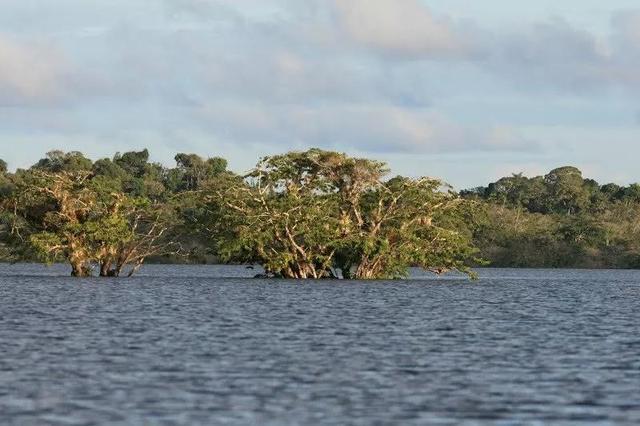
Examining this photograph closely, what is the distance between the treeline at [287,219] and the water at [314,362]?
22782 millimetres

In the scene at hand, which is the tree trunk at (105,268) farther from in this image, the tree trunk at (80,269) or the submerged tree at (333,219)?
the submerged tree at (333,219)

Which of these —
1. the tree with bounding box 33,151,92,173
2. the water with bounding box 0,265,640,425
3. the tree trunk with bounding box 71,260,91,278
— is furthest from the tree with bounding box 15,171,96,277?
the tree with bounding box 33,151,92,173

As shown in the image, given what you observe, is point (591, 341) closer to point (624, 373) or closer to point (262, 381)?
point (624, 373)

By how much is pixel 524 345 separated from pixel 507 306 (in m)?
23.3

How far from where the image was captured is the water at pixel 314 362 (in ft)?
84.4

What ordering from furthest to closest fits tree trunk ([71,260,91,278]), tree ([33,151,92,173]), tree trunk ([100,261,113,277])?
tree ([33,151,92,173])
tree trunk ([100,261,113,277])
tree trunk ([71,260,91,278])

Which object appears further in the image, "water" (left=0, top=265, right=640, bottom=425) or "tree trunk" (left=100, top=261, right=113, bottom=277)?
"tree trunk" (left=100, top=261, right=113, bottom=277)

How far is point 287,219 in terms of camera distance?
86688 millimetres

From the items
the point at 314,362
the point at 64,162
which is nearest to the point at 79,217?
the point at 314,362

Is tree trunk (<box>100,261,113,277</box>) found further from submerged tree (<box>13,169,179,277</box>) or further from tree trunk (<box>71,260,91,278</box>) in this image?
tree trunk (<box>71,260,91,278</box>)

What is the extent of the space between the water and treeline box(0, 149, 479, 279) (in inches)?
897

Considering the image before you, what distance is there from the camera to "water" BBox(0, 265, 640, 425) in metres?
25.7

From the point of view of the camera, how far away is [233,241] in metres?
87.4

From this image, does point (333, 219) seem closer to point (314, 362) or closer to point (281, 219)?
point (281, 219)
